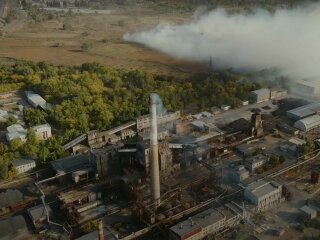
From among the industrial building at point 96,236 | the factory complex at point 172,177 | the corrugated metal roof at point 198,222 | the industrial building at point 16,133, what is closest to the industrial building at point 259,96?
the factory complex at point 172,177

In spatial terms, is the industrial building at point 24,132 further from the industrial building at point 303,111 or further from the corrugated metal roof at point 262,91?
the industrial building at point 303,111

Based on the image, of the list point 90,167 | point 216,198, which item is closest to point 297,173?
point 216,198

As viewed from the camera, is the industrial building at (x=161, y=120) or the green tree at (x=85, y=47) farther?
the green tree at (x=85, y=47)

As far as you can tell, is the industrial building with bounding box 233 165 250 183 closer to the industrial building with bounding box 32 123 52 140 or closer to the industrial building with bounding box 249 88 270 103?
the industrial building with bounding box 249 88 270 103

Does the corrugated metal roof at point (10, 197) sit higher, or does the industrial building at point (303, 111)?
the industrial building at point (303, 111)

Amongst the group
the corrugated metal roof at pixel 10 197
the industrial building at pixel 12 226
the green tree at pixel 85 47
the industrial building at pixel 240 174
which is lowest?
the industrial building at pixel 12 226

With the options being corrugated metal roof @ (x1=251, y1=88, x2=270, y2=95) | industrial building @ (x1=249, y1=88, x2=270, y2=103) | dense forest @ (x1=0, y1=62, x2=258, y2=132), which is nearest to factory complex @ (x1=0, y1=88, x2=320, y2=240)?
dense forest @ (x1=0, y1=62, x2=258, y2=132)

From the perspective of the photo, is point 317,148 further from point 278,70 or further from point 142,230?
point 278,70

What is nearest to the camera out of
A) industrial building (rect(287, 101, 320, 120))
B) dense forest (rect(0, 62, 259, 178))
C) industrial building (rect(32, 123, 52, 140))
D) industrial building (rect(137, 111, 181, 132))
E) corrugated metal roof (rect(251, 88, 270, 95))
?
dense forest (rect(0, 62, 259, 178))
